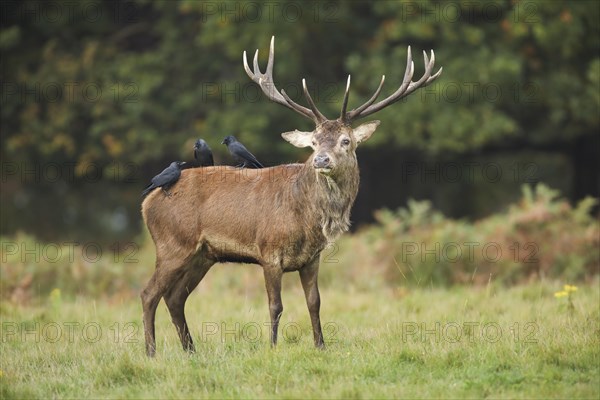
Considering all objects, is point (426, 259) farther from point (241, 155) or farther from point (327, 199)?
point (327, 199)

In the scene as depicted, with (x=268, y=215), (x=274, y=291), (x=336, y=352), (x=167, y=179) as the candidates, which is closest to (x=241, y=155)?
(x=167, y=179)

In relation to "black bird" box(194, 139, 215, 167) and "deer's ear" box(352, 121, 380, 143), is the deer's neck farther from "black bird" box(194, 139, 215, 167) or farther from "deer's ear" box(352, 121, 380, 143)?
"black bird" box(194, 139, 215, 167)

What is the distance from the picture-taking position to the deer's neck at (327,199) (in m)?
7.48

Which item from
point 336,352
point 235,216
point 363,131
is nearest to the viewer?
point 336,352

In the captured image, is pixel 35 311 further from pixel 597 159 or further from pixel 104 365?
pixel 597 159

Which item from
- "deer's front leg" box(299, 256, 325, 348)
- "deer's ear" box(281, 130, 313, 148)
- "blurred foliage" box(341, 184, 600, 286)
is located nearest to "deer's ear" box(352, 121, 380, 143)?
"deer's ear" box(281, 130, 313, 148)

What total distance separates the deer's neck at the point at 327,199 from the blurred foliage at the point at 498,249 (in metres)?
4.33

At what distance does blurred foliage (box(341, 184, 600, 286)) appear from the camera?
12.0 metres

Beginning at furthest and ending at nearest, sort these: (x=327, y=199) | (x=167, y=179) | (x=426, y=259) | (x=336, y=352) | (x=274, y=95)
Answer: (x=426, y=259) < (x=274, y=95) < (x=167, y=179) < (x=327, y=199) < (x=336, y=352)

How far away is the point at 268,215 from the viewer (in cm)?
761

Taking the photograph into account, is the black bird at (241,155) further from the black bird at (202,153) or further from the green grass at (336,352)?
the green grass at (336,352)

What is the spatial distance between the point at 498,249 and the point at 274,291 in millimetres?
5730

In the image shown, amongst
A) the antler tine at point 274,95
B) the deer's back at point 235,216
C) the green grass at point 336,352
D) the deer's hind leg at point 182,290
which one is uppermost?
the antler tine at point 274,95

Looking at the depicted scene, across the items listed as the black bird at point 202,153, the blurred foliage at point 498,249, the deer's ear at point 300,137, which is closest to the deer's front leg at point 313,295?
the deer's ear at point 300,137
